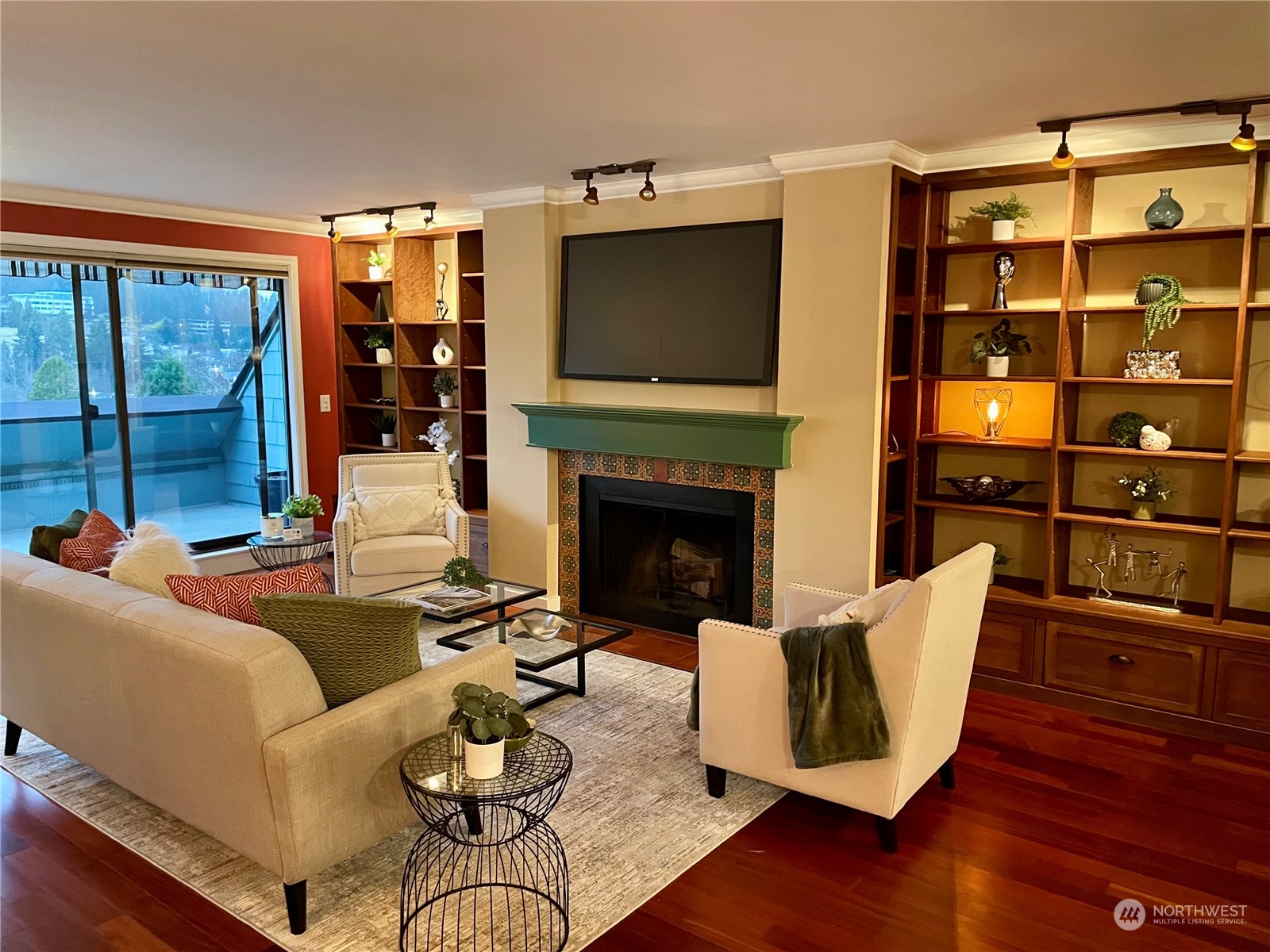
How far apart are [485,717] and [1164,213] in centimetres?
357

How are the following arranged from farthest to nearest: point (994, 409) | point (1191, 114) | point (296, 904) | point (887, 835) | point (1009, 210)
Result: point (994, 409)
point (1009, 210)
point (1191, 114)
point (887, 835)
point (296, 904)

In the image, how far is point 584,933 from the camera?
2.59 metres

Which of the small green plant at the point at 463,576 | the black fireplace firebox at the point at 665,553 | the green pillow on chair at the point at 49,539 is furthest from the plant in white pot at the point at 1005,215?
the green pillow on chair at the point at 49,539

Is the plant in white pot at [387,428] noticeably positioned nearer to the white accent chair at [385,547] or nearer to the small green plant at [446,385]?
the small green plant at [446,385]

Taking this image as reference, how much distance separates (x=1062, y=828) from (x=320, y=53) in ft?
11.7

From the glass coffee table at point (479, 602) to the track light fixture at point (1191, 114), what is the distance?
9.94ft

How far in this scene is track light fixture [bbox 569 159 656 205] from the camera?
462cm

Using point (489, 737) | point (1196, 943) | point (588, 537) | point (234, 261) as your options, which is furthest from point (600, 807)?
point (234, 261)

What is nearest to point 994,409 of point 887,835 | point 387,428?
point 887,835

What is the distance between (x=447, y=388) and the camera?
6.71 m

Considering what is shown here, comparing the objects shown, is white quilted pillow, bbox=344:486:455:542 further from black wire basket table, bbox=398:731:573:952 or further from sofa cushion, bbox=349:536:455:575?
black wire basket table, bbox=398:731:573:952

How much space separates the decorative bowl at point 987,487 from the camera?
4559 mm

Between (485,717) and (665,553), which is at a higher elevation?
(485,717)

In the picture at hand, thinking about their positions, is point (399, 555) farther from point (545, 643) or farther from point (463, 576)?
point (545, 643)
